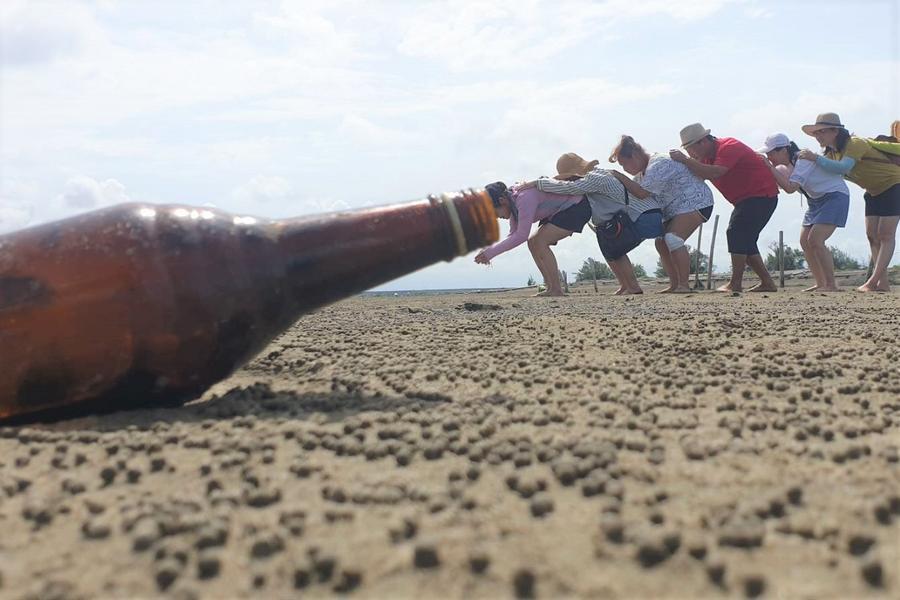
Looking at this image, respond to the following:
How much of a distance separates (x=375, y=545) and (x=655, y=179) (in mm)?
9329

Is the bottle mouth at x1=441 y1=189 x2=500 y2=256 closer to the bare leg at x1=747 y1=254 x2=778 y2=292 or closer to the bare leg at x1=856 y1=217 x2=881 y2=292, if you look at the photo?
the bare leg at x1=747 y1=254 x2=778 y2=292

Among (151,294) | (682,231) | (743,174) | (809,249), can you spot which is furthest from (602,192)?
(151,294)

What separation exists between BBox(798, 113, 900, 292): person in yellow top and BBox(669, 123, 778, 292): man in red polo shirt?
1.88ft

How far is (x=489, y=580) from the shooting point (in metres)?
1.94

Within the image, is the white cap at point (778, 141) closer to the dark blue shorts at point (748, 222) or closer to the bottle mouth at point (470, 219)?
the dark blue shorts at point (748, 222)

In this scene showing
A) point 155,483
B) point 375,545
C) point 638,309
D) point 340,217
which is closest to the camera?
point 375,545

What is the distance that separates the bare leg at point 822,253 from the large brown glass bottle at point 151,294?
802 centimetres

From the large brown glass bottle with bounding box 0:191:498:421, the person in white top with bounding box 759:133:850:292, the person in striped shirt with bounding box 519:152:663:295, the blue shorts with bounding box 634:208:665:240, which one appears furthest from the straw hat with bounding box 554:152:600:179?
the large brown glass bottle with bounding box 0:191:498:421

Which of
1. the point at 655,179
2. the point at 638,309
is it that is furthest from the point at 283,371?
the point at 655,179

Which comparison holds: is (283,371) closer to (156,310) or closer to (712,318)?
(156,310)

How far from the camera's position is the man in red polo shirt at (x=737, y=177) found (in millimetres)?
10422

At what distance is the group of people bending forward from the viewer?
1003 cm

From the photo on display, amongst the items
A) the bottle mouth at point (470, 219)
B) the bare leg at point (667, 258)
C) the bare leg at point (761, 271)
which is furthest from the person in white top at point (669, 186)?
the bottle mouth at point (470, 219)

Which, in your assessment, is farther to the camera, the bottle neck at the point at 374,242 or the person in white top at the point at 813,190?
the person in white top at the point at 813,190
